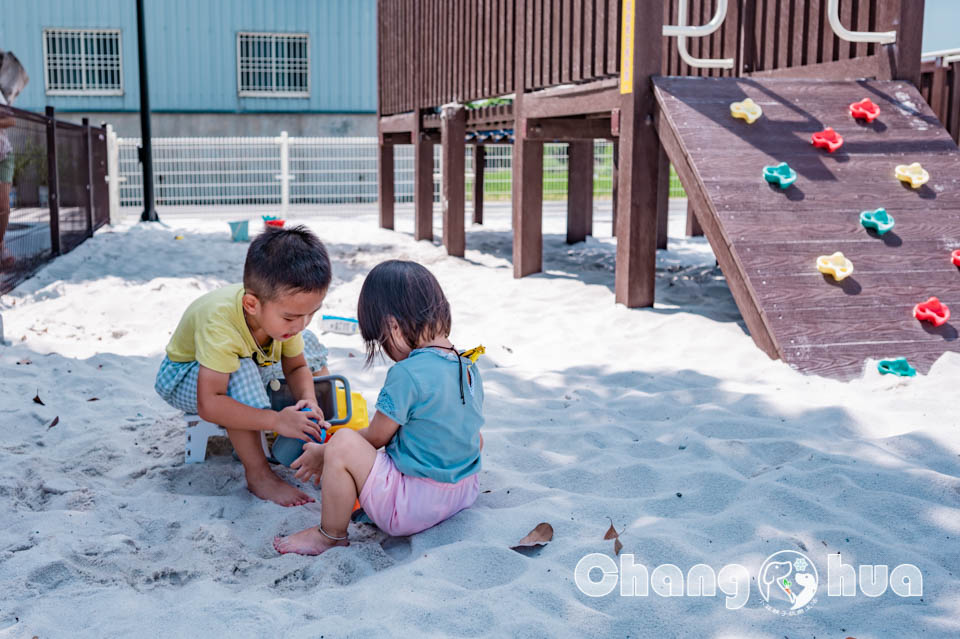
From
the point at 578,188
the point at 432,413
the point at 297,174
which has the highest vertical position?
the point at 297,174

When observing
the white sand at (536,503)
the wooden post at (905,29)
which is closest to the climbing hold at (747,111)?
the wooden post at (905,29)

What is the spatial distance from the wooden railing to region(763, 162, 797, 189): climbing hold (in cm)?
414

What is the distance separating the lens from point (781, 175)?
5020mm

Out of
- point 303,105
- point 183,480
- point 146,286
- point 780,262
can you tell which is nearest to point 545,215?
point 303,105

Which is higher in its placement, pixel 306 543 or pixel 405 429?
pixel 405 429

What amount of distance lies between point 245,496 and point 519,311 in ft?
11.2

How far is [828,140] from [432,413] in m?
3.82

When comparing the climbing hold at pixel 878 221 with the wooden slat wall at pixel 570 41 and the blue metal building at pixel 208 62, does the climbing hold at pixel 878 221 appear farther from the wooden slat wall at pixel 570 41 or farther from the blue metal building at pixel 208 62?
the blue metal building at pixel 208 62

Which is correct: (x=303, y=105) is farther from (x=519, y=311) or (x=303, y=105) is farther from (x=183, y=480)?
(x=183, y=480)

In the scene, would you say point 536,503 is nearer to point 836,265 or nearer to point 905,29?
point 836,265

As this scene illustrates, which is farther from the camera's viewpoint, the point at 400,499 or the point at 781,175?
the point at 781,175

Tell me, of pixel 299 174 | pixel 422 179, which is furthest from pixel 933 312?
pixel 299 174

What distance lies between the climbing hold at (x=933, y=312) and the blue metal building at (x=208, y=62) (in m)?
16.3

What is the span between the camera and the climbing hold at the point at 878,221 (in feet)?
15.6
